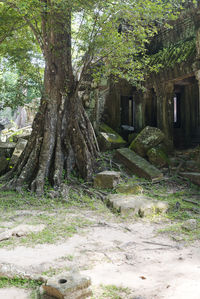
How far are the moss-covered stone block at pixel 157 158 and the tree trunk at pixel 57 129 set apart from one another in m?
1.99

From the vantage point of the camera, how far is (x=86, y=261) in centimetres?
313

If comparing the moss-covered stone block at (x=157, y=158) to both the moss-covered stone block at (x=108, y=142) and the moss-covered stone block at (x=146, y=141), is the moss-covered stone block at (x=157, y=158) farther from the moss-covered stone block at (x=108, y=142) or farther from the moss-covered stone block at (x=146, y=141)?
the moss-covered stone block at (x=108, y=142)

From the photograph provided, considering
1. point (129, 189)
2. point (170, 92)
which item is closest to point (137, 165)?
point (129, 189)

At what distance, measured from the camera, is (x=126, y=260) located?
3.24 meters

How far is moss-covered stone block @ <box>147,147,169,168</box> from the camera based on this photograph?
8.77m

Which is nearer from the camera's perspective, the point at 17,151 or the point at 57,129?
the point at 57,129

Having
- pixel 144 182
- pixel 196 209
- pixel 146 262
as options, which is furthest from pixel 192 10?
pixel 146 262

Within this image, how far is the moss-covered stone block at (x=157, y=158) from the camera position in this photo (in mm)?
8773

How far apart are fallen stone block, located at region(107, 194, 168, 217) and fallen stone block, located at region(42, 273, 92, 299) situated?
9.41 feet

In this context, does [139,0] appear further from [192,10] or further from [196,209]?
[196,209]

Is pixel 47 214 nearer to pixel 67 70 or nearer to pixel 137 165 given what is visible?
pixel 137 165

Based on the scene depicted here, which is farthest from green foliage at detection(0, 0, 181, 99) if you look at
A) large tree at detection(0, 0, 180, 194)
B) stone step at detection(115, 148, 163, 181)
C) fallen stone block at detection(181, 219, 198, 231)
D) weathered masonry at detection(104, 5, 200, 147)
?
fallen stone block at detection(181, 219, 198, 231)

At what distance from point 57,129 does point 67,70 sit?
1.86 m

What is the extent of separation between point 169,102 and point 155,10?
4235 mm
